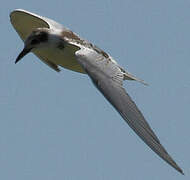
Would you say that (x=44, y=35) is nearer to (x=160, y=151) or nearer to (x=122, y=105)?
(x=122, y=105)

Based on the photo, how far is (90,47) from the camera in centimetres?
1577

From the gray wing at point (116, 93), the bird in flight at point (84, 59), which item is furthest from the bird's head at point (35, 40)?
the gray wing at point (116, 93)

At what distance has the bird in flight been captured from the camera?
1226 centimetres

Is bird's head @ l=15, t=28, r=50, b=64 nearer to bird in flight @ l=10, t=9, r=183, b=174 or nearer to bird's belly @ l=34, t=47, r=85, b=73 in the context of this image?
bird in flight @ l=10, t=9, r=183, b=174

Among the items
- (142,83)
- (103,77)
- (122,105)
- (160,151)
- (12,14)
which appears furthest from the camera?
(12,14)

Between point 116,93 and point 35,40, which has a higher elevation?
point 35,40

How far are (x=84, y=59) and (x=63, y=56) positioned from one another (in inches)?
58.9

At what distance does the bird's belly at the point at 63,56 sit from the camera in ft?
52.0

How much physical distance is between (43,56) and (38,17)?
1026 millimetres

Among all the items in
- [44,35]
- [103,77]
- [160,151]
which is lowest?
[160,151]

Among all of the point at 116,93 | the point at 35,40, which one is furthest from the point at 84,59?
the point at 35,40

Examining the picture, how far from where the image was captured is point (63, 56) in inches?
630

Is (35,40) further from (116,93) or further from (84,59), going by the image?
(116,93)

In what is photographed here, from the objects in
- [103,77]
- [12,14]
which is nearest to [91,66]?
[103,77]
